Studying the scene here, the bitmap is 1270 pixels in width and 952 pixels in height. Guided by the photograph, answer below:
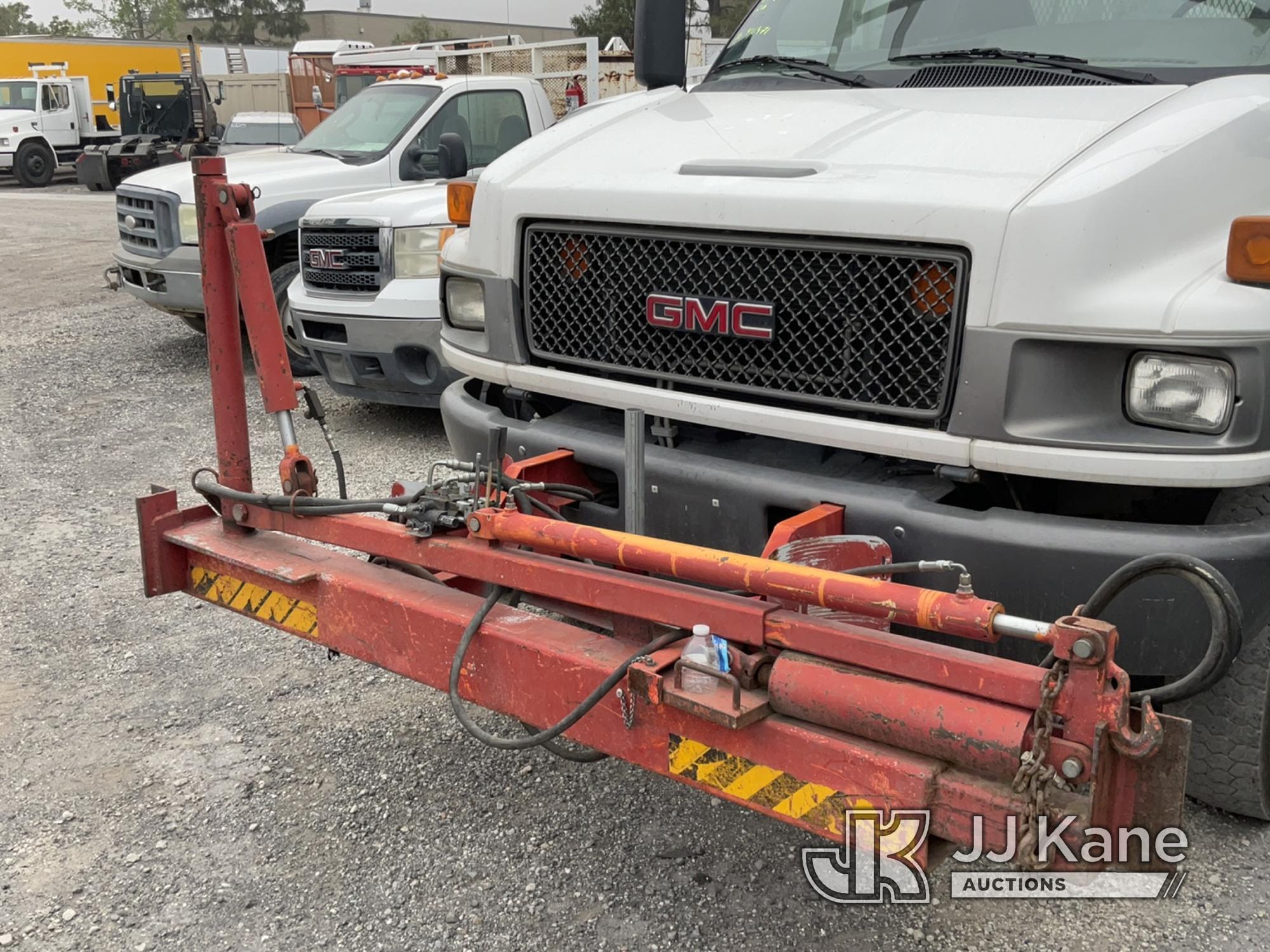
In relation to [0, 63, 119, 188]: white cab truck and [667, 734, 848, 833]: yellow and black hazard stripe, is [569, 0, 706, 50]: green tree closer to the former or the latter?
[0, 63, 119, 188]: white cab truck

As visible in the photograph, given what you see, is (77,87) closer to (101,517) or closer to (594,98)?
(594,98)

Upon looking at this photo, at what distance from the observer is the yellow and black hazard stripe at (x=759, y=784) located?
2.30 meters

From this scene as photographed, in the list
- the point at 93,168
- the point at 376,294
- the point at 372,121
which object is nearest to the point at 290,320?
the point at 376,294

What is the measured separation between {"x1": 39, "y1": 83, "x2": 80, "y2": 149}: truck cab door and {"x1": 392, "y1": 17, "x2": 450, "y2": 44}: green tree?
111ft

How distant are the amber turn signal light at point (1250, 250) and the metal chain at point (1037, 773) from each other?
96 cm

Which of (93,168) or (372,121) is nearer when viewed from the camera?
(372,121)

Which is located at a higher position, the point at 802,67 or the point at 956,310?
the point at 802,67

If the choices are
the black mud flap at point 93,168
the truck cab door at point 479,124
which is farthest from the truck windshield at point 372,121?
the black mud flap at point 93,168

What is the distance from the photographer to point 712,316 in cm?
302

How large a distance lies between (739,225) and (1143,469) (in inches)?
42.9

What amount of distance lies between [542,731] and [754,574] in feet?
2.31

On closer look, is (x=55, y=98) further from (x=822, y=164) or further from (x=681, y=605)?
(x=681, y=605)


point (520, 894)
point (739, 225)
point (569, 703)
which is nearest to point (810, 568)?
point (569, 703)

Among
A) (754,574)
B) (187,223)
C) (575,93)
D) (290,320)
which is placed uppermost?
(575,93)
